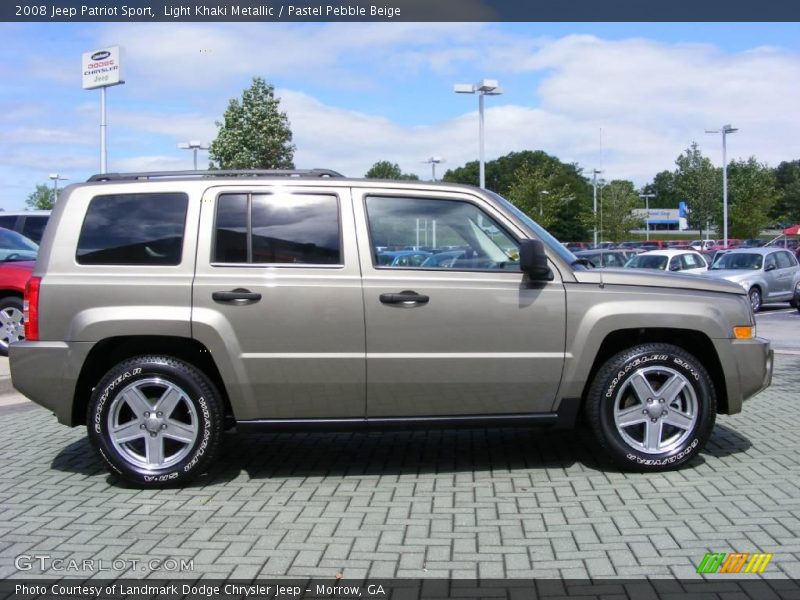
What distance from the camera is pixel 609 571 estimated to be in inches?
150

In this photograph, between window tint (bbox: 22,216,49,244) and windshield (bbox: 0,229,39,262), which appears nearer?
windshield (bbox: 0,229,39,262)

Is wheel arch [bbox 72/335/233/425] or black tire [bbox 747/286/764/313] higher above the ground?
wheel arch [bbox 72/335/233/425]

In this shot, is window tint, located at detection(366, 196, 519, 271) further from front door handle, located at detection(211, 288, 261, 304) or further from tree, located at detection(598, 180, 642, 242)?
tree, located at detection(598, 180, 642, 242)

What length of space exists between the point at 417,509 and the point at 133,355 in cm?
209

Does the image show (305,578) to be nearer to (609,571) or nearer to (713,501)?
(609,571)

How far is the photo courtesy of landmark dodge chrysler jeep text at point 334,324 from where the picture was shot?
507 cm

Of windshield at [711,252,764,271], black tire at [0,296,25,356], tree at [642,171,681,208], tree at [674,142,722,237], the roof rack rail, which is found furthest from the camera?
tree at [642,171,681,208]

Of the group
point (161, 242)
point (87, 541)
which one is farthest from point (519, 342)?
point (87, 541)

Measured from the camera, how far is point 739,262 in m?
20.1

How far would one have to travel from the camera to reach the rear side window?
17.0 ft

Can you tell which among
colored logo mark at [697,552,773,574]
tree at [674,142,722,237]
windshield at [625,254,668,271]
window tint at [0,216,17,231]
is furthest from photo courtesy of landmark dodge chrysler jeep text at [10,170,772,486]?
tree at [674,142,722,237]

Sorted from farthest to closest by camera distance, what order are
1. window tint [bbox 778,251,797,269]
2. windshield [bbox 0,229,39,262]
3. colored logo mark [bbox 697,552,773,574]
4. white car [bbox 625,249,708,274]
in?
white car [bbox 625,249,708,274] < window tint [bbox 778,251,797,269] < windshield [bbox 0,229,39,262] < colored logo mark [bbox 697,552,773,574]

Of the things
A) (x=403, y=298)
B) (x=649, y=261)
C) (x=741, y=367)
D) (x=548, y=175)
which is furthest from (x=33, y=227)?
(x=548, y=175)

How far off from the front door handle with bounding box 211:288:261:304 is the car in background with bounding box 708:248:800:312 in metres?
16.2
